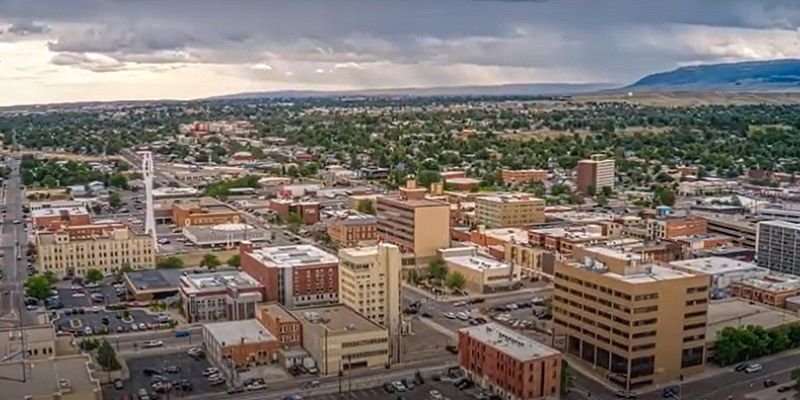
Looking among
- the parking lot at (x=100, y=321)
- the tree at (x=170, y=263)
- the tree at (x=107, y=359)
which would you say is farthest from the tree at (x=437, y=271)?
the tree at (x=107, y=359)

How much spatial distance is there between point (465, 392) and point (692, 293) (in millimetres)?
7601

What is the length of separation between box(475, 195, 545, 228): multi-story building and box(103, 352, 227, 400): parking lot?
25.2 m

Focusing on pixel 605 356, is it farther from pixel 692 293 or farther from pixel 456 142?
pixel 456 142

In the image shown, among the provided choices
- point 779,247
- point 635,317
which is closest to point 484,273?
point 779,247

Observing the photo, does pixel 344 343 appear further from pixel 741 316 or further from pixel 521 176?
pixel 521 176

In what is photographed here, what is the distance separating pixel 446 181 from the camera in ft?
236

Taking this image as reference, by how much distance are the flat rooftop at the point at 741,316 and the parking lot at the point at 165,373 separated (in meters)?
16.7

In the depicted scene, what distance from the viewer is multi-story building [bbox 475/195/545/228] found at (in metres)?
53.7

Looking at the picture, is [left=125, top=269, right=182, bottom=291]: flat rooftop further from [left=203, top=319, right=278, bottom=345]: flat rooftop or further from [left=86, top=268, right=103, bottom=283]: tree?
[left=203, top=319, right=278, bottom=345]: flat rooftop

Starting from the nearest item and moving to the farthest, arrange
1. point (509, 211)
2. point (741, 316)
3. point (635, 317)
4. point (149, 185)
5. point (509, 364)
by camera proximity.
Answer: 1. point (509, 364)
2. point (635, 317)
3. point (741, 316)
4. point (149, 185)
5. point (509, 211)

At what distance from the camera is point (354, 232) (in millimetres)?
51844

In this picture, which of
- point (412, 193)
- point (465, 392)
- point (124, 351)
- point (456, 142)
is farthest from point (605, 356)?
point (456, 142)

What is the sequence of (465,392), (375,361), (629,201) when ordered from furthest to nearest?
(629,201), (375,361), (465,392)

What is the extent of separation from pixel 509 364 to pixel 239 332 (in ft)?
31.5
